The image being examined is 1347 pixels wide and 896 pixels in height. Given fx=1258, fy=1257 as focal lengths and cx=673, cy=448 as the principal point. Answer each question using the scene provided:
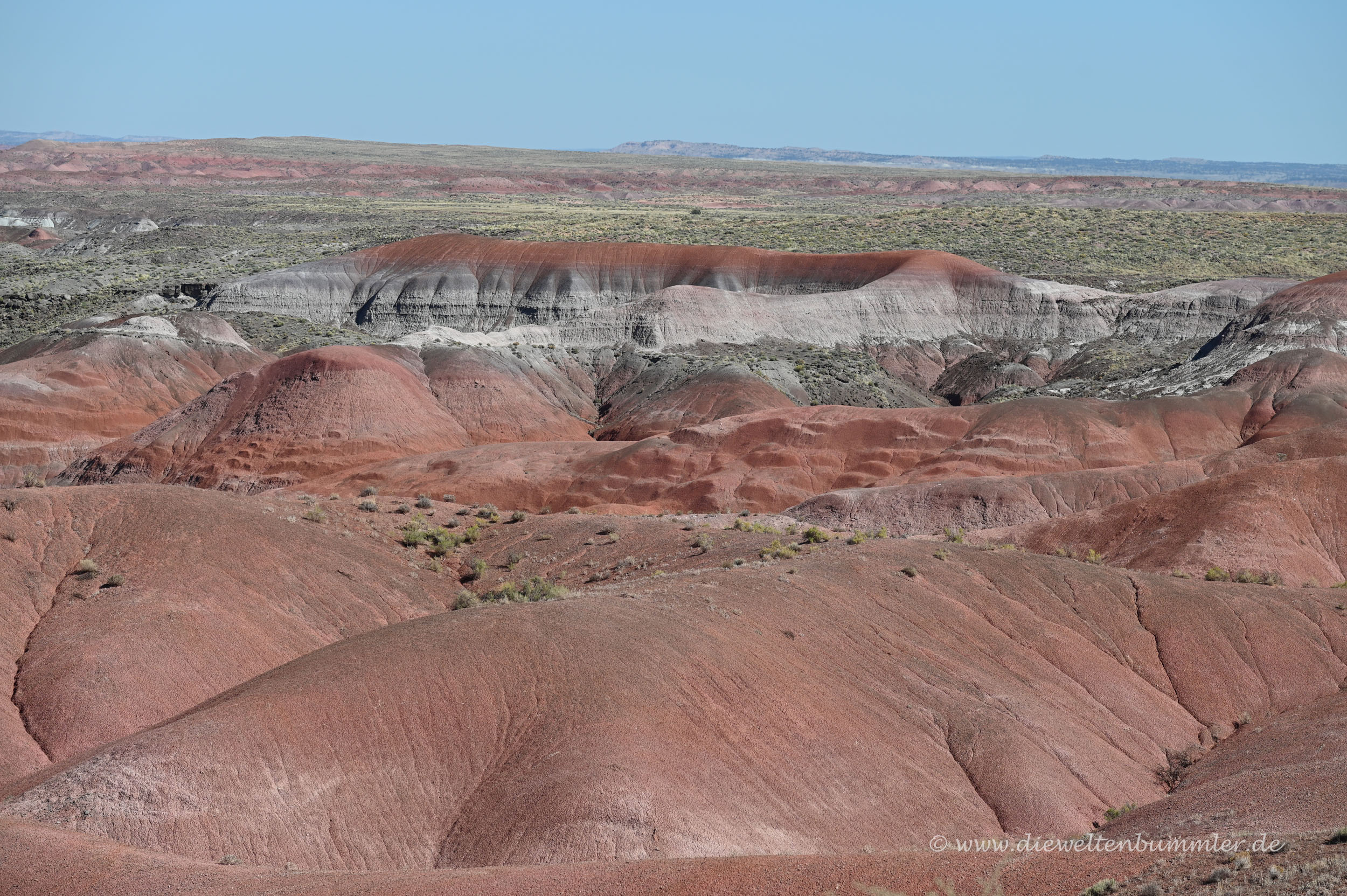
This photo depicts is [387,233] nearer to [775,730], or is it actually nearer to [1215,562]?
[1215,562]

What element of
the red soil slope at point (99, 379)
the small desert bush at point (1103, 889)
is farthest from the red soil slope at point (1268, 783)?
the red soil slope at point (99, 379)

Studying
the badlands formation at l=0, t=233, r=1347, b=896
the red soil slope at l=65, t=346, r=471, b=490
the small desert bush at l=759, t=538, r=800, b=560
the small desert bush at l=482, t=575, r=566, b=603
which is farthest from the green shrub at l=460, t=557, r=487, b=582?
the red soil slope at l=65, t=346, r=471, b=490

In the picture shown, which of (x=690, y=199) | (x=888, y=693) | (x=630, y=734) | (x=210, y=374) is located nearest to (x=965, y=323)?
(x=210, y=374)

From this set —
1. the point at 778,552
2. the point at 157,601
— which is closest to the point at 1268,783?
the point at 778,552

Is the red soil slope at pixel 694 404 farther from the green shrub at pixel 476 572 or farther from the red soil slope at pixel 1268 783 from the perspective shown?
the red soil slope at pixel 1268 783

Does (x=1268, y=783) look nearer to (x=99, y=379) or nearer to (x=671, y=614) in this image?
(x=671, y=614)

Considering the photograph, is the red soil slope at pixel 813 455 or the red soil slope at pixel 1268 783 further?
the red soil slope at pixel 813 455
